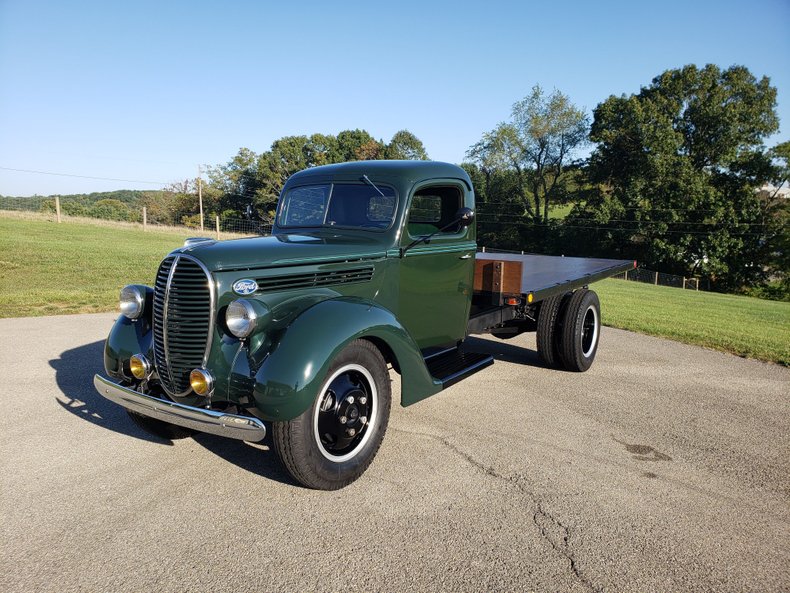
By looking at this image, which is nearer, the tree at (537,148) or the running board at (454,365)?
the running board at (454,365)

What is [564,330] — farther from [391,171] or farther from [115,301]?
[115,301]

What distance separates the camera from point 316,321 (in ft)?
9.79

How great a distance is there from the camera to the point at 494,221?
47.8 m

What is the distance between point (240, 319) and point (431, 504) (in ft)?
4.94

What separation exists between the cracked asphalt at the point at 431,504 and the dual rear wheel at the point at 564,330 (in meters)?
0.94

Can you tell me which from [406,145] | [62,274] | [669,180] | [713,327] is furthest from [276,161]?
[713,327]

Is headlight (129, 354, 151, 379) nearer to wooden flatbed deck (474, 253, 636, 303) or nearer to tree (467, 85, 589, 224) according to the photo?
wooden flatbed deck (474, 253, 636, 303)

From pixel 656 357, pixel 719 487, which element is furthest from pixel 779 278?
pixel 719 487

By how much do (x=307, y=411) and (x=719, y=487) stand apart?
260cm

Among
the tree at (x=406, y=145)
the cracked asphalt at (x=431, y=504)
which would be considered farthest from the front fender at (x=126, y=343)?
the tree at (x=406, y=145)

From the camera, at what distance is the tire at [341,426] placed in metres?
2.86

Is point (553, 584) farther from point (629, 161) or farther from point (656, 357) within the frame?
Result: point (629, 161)

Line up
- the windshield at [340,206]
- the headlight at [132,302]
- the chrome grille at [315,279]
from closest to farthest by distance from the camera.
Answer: the chrome grille at [315,279] → the headlight at [132,302] → the windshield at [340,206]

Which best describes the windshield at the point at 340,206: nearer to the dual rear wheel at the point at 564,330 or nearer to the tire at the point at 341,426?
the tire at the point at 341,426
